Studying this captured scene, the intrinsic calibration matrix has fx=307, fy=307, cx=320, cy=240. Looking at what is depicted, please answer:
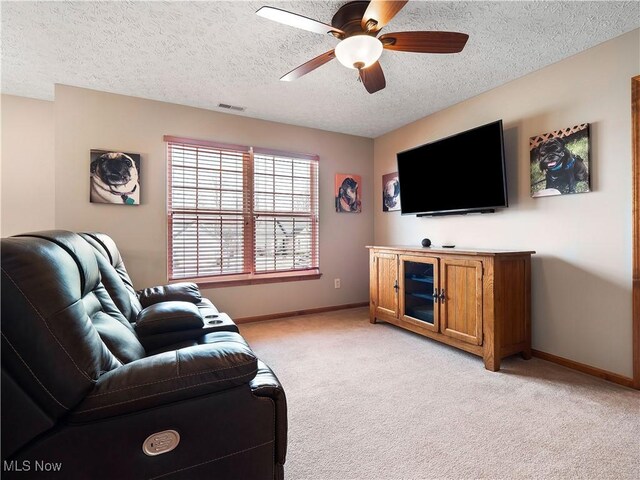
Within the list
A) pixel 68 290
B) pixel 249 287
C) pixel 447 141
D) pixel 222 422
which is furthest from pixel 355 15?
pixel 249 287

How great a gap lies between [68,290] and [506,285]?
2800mm

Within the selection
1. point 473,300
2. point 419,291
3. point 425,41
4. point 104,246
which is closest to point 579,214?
point 473,300

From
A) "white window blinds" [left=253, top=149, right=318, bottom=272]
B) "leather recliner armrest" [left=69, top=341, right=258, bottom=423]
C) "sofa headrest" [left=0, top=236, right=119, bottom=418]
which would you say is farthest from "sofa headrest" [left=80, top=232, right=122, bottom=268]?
"white window blinds" [left=253, top=149, right=318, bottom=272]

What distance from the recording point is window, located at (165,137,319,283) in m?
3.39

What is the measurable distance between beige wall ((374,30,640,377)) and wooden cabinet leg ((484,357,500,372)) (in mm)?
573

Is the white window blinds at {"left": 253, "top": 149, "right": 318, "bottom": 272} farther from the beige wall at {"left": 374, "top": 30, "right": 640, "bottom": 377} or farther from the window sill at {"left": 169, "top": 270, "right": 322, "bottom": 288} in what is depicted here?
the beige wall at {"left": 374, "top": 30, "right": 640, "bottom": 377}

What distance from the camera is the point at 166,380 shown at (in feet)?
3.25

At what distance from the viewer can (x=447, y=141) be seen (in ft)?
10.3

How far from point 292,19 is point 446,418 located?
2403 millimetres

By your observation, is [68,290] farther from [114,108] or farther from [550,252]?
[550,252]

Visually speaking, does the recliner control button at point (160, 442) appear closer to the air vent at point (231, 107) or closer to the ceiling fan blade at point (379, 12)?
the ceiling fan blade at point (379, 12)

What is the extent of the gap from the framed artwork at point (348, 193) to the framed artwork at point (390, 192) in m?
0.35

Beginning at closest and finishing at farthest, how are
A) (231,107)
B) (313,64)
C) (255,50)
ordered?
(313,64) < (255,50) < (231,107)

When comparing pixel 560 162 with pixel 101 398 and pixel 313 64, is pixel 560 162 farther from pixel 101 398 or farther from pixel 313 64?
pixel 101 398
